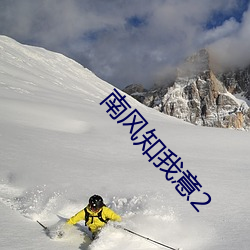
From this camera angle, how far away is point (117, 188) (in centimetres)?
788

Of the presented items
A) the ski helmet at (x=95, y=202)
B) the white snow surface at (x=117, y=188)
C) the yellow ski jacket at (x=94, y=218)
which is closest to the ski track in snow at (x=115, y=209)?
the white snow surface at (x=117, y=188)

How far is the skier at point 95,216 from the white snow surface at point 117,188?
199mm

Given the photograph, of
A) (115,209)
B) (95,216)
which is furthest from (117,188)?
(95,216)

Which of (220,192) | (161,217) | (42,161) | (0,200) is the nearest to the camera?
(161,217)

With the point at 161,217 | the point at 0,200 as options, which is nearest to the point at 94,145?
the point at 0,200

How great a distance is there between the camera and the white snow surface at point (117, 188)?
5523 mm

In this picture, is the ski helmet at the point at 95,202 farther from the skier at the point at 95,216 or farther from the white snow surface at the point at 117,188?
the white snow surface at the point at 117,188

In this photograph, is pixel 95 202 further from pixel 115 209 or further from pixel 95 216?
pixel 115 209

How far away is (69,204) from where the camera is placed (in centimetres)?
716

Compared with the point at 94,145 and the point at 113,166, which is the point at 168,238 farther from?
the point at 94,145

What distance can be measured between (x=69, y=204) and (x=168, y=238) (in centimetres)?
257

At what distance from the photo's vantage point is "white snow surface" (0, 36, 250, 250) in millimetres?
5523

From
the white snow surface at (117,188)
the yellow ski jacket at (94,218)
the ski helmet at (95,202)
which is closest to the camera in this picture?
the white snow surface at (117,188)

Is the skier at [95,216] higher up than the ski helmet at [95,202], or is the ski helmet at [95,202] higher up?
the ski helmet at [95,202]
